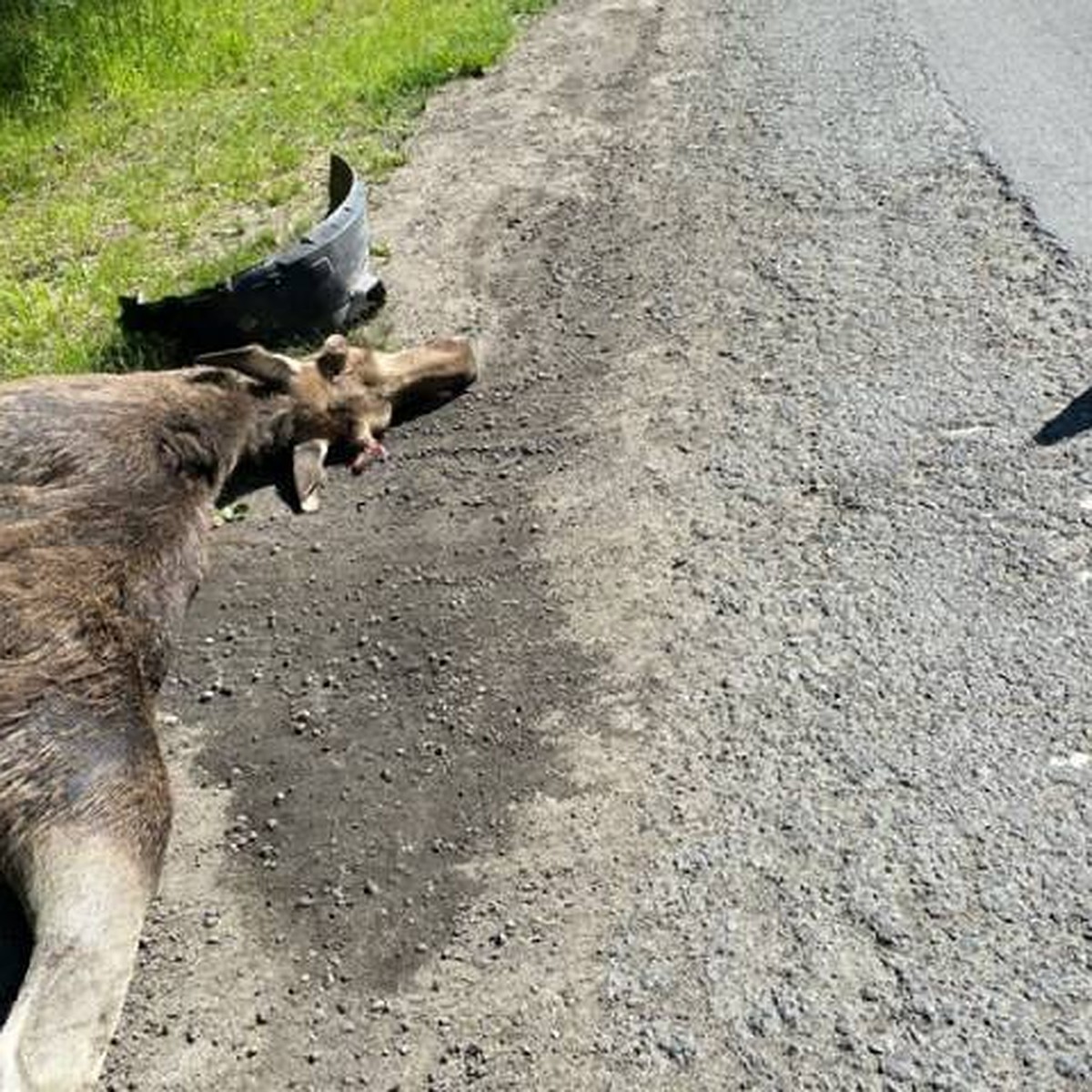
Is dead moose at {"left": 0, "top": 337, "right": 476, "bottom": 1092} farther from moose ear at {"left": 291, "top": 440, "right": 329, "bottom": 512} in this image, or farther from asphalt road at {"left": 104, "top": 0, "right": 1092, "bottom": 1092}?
asphalt road at {"left": 104, "top": 0, "right": 1092, "bottom": 1092}

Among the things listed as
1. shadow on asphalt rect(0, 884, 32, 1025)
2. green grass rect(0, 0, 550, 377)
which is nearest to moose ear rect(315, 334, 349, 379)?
green grass rect(0, 0, 550, 377)

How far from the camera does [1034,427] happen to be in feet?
20.3

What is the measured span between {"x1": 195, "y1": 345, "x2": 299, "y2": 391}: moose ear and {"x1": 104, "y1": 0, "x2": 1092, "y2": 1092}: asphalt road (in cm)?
66

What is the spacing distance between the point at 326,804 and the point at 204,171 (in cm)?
661

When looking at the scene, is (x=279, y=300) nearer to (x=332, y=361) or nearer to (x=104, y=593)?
(x=332, y=361)

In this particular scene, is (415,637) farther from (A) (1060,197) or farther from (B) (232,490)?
(A) (1060,197)

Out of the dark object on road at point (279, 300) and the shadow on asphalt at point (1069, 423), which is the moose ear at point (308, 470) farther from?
the shadow on asphalt at point (1069, 423)

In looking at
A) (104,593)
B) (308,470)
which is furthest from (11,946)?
(308,470)

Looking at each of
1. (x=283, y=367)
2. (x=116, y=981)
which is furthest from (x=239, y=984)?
(x=283, y=367)

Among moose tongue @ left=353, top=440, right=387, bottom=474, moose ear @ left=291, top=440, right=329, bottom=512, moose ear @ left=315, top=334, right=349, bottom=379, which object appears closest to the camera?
moose ear @ left=291, top=440, right=329, bottom=512

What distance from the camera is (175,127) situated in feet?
37.3

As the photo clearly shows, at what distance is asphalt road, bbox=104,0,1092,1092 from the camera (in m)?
3.98

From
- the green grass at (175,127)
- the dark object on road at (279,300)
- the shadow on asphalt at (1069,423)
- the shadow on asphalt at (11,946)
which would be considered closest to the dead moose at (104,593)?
the shadow on asphalt at (11,946)

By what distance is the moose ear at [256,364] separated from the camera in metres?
7.07
